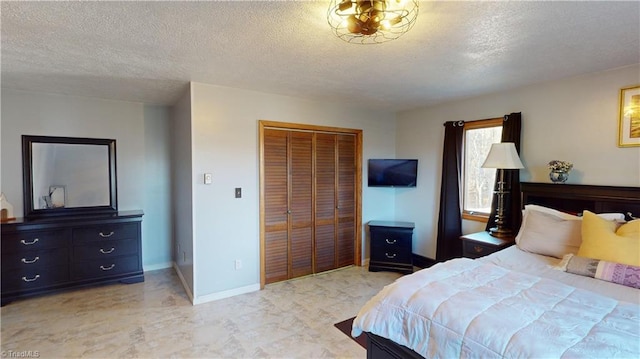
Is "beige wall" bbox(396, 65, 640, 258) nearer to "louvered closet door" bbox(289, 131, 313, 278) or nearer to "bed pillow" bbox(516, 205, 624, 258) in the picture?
"bed pillow" bbox(516, 205, 624, 258)

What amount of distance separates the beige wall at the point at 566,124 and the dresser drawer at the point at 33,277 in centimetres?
454

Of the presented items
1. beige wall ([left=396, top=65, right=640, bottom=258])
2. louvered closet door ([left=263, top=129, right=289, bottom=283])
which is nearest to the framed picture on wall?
beige wall ([left=396, top=65, right=640, bottom=258])

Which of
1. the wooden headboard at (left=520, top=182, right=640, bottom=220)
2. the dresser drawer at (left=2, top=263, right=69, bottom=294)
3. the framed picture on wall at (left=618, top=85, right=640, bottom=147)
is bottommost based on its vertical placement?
the dresser drawer at (left=2, top=263, right=69, bottom=294)

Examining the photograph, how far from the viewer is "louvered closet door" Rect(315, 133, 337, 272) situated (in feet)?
13.5

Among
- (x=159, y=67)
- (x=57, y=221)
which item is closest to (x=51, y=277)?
(x=57, y=221)

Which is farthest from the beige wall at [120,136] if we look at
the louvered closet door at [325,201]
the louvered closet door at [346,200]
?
the louvered closet door at [346,200]

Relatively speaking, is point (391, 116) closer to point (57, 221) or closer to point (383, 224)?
point (383, 224)

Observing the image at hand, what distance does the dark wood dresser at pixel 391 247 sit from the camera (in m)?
4.15

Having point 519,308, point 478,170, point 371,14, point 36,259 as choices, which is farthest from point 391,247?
point 36,259

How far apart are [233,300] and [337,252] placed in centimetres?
155

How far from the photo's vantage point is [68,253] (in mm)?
3498

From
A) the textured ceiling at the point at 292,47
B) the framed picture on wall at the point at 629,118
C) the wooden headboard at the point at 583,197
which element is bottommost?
the wooden headboard at the point at 583,197

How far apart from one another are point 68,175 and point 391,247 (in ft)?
13.7

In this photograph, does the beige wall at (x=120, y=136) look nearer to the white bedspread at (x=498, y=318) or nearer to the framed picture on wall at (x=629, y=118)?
the white bedspread at (x=498, y=318)
